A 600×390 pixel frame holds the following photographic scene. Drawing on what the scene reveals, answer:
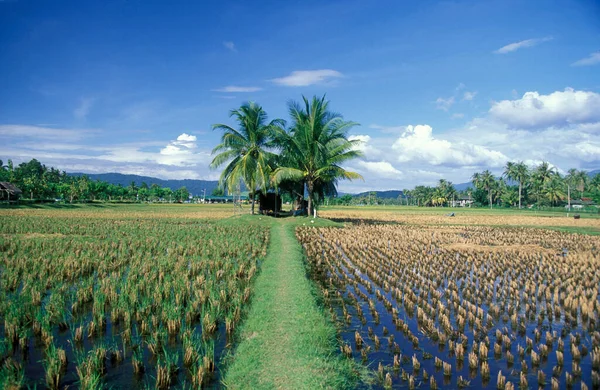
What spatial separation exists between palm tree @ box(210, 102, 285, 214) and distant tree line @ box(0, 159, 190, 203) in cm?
4048

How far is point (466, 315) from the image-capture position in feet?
22.1

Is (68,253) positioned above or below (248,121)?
below

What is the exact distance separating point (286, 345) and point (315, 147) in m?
19.3

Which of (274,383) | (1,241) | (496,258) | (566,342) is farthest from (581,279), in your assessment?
(1,241)

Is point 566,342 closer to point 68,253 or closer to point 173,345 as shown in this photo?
point 173,345

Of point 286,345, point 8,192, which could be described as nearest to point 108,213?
point 8,192

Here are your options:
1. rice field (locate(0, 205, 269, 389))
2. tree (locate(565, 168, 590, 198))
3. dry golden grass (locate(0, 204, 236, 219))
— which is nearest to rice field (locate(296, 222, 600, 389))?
rice field (locate(0, 205, 269, 389))

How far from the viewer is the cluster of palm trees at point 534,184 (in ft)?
242

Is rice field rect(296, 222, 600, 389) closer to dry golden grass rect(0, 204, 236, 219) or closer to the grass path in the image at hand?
the grass path

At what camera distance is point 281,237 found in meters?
17.2

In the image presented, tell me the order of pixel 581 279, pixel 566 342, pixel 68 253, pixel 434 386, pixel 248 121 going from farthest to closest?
pixel 248 121 < pixel 68 253 < pixel 581 279 < pixel 566 342 < pixel 434 386

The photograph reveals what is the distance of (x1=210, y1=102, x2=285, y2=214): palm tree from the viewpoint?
78.9 feet

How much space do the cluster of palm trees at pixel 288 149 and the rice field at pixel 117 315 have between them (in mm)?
11989

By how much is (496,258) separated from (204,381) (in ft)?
35.8
